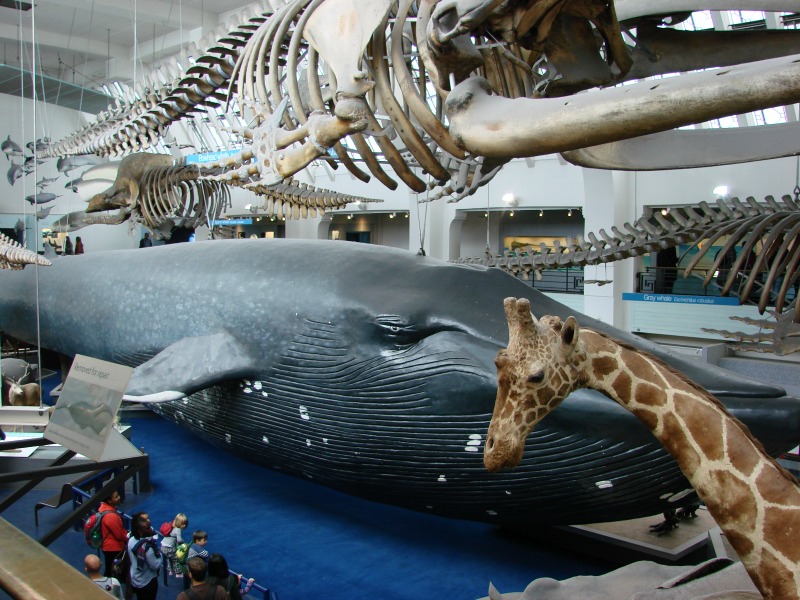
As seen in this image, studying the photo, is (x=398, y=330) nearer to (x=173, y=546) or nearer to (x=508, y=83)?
(x=508, y=83)

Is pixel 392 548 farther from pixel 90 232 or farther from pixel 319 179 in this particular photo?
pixel 90 232

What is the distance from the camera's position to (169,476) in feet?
20.3

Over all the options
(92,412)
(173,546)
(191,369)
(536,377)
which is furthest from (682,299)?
(92,412)

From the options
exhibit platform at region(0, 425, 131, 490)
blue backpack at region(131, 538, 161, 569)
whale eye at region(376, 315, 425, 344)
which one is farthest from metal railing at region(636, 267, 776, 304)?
blue backpack at region(131, 538, 161, 569)

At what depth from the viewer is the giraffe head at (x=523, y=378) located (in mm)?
2342

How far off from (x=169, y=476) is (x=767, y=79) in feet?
18.4

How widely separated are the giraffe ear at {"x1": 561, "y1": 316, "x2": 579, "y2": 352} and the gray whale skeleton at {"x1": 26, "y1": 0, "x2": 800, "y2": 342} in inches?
24.4

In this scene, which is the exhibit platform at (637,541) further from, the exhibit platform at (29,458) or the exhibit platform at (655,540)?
the exhibit platform at (29,458)

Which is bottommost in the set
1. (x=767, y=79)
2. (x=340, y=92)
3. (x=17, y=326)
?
(x=17, y=326)

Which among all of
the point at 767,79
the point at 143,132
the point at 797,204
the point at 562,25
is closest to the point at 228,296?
the point at 562,25

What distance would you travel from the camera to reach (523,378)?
2.36 m

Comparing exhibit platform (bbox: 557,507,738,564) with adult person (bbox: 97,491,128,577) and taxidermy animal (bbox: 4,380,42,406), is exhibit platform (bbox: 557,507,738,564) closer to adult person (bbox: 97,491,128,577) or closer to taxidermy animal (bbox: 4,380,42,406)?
adult person (bbox: 97,491,128,577)

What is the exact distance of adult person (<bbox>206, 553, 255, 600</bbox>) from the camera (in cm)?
378

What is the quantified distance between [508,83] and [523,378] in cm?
259
